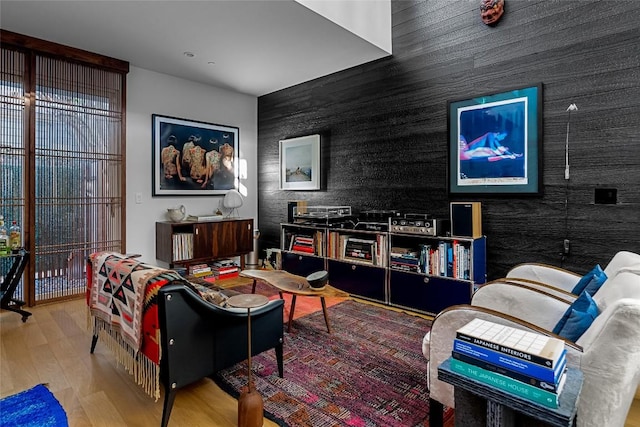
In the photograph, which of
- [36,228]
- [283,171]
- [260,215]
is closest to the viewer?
[36,228]

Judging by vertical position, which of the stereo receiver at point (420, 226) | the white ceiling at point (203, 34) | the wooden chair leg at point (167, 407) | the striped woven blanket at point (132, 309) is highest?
the white ceiling at point (203, 34)

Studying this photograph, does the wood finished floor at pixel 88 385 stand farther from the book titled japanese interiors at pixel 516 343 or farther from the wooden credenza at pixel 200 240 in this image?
the wooden credenza at pixel 200 240

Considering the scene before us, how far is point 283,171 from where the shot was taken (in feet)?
17.3

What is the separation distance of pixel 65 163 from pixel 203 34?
2.05 meters

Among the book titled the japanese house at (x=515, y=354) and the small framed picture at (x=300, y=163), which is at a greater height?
the small framed picture at (x=300, y=163)

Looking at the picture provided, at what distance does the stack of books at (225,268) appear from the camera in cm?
484

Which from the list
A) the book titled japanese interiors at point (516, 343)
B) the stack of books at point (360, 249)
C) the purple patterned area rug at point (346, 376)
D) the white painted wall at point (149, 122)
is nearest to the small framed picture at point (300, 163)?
the white painted wall at point (149, 122)

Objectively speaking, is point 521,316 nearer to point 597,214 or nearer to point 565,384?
point 565,384

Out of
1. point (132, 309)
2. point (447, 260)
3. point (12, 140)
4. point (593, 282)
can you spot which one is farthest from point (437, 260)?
point (12, 140)

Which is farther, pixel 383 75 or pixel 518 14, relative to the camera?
pixel 383 75

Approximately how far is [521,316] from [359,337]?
51.1 inches

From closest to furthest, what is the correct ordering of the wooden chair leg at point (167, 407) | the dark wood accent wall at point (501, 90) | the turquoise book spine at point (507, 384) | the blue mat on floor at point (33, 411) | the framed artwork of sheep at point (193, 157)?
the turquoise book spine at point (507, 384), the blue mat on floor at point (33, 411), the wooden chair leg at point (167, 407), the dark wood accent wall at point (501, 90), the framed artwork of sheep at point (193, 157)

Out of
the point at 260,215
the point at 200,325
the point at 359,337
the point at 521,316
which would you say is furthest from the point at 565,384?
the point at 260,215

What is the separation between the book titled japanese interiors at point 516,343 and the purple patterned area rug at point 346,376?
3.01 ft
